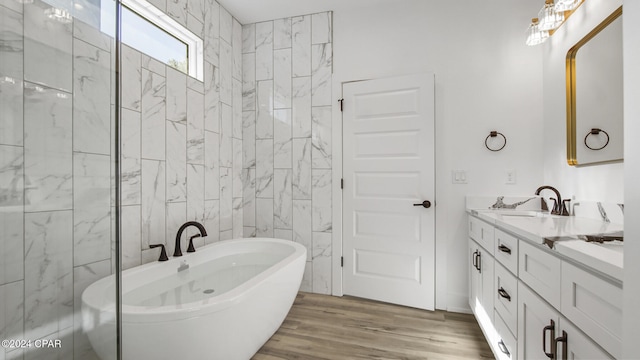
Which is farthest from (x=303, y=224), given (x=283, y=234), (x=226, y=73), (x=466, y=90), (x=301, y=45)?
(x=466, y=90)

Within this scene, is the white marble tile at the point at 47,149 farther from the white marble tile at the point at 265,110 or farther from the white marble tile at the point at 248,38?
the white marble tile at the point at 248,38

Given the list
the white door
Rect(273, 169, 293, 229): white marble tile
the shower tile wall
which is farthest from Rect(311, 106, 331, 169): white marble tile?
Rect(273, 169, 293, 229): white marble tile

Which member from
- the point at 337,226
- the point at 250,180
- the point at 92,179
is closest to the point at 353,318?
the point at 337,226

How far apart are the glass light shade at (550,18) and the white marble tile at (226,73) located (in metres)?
2.69

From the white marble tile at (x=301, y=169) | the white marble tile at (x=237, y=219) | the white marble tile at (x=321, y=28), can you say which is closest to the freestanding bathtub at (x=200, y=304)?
the white marble tile at (x=237, y=219)

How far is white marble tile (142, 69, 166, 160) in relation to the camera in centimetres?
209

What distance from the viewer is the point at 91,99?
538 millimetres

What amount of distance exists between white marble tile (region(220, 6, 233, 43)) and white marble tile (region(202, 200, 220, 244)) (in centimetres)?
166

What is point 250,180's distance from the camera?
10.4ft

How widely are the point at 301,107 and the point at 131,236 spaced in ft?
6.13

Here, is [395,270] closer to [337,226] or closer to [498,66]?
[337,226]

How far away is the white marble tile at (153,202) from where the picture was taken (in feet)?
6.89

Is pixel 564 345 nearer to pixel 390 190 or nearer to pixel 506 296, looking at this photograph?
pixel 506 296

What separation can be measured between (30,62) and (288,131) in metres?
2.62
